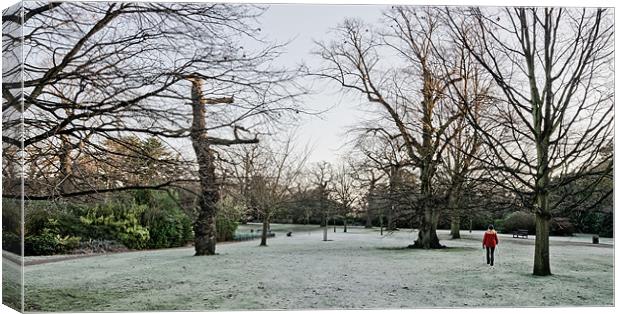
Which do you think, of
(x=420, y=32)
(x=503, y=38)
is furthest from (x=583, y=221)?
(x=420, y=32)

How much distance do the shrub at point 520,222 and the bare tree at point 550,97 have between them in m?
0.09

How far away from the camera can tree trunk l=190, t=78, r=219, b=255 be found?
828 cm

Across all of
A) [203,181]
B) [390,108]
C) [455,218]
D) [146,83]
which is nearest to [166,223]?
[203,181]

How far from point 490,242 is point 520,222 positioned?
0.47m

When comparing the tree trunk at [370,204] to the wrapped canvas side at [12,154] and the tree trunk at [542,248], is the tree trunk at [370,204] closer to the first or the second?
the tree trunk at [542,248]

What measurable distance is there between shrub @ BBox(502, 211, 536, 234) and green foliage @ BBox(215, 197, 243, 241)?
3.29m

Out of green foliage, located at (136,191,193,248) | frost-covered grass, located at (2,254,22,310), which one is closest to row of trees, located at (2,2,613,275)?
green foliage, located at (136,191,193,248)

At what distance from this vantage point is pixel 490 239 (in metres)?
8.91

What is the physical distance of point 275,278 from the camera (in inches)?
327

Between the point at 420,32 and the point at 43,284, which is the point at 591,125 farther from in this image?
the point at 43,284

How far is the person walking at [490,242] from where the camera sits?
8.88 m

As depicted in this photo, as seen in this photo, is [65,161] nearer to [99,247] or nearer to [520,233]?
[99,247]

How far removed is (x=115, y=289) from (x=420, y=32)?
474cm

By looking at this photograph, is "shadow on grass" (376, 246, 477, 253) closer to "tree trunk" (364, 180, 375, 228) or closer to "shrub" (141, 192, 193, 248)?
"tree trunk" (364, 180, 375, 228)
